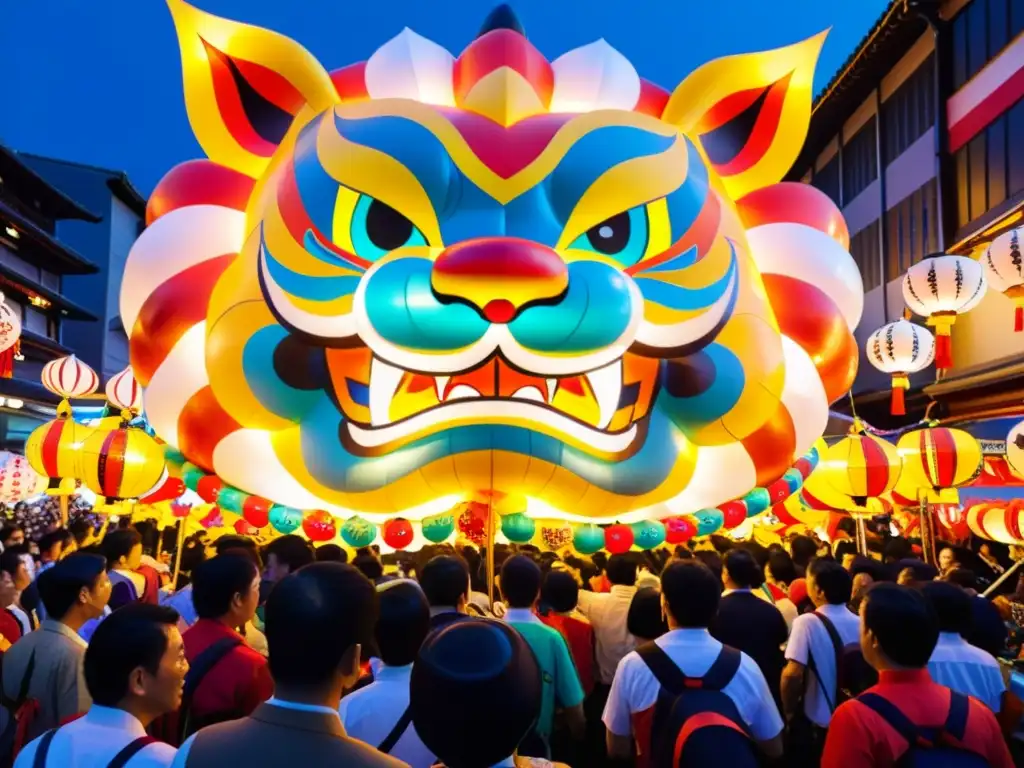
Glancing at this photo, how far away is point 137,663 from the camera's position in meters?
2.08

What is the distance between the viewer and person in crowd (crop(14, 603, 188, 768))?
1.93 meters

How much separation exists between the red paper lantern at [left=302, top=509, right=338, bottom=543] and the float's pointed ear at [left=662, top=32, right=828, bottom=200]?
9.17 ft

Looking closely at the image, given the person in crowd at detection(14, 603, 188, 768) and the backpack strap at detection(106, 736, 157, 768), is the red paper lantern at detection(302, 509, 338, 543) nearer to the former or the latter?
the person in crowd at detection(14, 603, 188, 768)

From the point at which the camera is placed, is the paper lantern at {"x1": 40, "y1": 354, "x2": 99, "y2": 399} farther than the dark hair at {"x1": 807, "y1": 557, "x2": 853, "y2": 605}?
Yes

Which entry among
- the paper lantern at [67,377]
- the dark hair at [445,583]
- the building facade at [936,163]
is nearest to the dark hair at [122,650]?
the dark hair at [445,583]

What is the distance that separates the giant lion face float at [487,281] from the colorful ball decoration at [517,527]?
6.1 inches

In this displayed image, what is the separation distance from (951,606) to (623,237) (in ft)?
6.85

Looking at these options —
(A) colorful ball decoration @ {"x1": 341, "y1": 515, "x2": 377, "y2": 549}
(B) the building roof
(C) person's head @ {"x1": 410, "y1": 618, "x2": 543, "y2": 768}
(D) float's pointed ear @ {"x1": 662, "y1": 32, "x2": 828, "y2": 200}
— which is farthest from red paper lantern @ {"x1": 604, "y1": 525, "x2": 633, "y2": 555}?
(B) the building roof

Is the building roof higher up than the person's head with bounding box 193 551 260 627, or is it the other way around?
the building roof

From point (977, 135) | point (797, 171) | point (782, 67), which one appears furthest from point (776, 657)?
point (797, 171)

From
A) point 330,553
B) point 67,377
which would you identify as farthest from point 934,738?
point 67,377

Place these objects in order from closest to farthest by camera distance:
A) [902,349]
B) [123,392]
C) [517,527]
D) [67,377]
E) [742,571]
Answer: [742,571], [517,527], [123,392], [902,349], [67,377]

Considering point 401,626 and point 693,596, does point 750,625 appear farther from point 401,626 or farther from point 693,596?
point 401,626

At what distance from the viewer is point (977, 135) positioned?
12750 millimetres
